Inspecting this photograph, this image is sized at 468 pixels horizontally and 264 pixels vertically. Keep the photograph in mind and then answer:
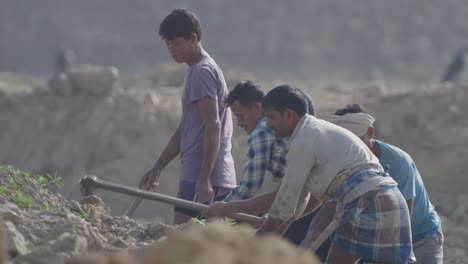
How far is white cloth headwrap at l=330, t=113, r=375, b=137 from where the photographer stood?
643 cm

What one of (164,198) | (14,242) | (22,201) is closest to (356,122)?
(164,198)

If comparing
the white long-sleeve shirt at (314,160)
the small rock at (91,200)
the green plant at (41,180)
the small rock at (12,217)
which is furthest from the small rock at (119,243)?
the small rock at (91,200)

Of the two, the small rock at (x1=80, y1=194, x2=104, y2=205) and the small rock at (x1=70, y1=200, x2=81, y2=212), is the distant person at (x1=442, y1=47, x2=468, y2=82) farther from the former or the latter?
the small rock at (x1=70, y1=200, x2=81, y2=212)

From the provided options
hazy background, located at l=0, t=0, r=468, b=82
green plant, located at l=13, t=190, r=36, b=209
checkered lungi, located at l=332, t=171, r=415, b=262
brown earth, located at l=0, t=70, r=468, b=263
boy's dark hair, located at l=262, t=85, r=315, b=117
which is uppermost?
boy's dark hair, located at l=262, t=85, r=315, b=117

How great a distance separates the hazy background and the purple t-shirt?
29.1 m

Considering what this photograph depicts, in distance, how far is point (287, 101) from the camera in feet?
18.8

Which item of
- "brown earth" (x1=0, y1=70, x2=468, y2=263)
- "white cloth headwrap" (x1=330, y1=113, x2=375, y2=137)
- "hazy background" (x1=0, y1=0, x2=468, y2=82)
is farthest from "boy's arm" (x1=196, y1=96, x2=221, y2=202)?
"hazy background" (x1=0, y1=0, x2=468, y2=82)

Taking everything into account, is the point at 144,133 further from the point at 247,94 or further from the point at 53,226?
the point at 53,226

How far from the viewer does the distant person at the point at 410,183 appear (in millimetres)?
6371

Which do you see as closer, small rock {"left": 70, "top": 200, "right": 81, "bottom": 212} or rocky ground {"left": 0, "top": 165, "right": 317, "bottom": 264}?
rocky ground {"left": 0, "top": 165, "right": 317, "bottom": 264}

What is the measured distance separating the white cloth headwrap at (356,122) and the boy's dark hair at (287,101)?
74cm

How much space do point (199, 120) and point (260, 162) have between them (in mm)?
626

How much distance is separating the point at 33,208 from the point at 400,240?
2.02 m

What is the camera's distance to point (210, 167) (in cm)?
710
